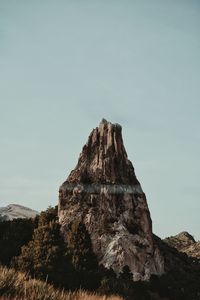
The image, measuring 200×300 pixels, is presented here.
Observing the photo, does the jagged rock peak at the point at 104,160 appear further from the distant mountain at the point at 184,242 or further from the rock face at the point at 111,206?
the distant mountain at the point at 184,242

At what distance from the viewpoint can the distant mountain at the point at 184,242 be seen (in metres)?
159

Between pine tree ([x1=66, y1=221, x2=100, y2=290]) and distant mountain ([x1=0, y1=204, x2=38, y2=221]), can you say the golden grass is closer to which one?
pine tree ([x1=66, y1=221, x2=100, y2=290])

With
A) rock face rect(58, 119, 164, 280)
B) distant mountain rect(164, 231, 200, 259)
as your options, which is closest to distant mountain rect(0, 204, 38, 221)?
rock face rect(58, 119, 164, 280)

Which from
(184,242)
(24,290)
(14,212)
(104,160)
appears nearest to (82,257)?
(104,160)

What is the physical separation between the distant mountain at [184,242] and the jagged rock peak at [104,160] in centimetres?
8595

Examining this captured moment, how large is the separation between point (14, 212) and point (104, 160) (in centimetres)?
4804

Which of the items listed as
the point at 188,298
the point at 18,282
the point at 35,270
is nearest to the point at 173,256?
the point at 188,298

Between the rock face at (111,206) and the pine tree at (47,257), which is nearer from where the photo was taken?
the pine tree at (47,257)

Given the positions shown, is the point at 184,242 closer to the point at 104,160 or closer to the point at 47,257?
the point at 104,160

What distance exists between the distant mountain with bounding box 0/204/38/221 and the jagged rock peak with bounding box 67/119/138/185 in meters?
37.6

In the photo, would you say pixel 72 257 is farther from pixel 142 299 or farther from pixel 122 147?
pixel 122 147

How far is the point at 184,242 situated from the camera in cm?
18175

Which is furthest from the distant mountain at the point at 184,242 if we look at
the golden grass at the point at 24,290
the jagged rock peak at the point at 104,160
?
the golden grass at the point at 24,290

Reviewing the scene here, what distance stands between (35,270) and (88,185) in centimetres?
2426
